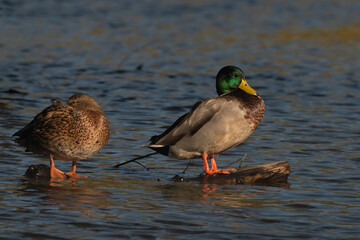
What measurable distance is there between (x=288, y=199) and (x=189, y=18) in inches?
599

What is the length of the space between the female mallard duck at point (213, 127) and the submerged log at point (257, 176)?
0.10m

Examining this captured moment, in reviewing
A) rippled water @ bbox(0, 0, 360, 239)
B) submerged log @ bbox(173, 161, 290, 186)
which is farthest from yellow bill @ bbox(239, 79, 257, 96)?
rippled water @ bbox(0, 0, 360, 239)

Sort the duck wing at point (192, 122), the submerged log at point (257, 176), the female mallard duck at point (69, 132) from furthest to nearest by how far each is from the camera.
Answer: the duck wing at point (192, 122), the submerged log at point (257, 176), the female mallard duck at point (69, 132)

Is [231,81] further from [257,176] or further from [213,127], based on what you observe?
[257,176]

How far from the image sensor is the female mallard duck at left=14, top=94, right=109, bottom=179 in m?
7.05

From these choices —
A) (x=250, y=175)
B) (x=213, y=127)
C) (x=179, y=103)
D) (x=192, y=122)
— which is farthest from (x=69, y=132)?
(x=179, y=103)

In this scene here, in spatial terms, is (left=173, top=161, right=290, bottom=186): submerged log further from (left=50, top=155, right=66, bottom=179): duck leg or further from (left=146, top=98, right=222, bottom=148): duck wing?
(left=50, top=155, right=66, bottom=179): duck leg

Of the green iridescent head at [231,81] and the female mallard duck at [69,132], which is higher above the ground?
the green iridescent head at [231,81]

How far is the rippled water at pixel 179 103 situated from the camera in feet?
19.6

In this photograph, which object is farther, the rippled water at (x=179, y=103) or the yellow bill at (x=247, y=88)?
the yellow bill at (x=247, y=88)

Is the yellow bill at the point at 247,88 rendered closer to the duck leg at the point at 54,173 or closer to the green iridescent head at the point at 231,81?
the green iridescent head at the point at 231,81

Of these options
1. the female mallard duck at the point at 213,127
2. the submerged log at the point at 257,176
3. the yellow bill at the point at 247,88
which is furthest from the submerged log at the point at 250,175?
the yellow bill at the point at 247,88

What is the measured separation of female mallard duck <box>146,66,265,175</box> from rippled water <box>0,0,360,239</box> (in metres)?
0.33

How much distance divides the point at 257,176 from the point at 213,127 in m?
0.61
